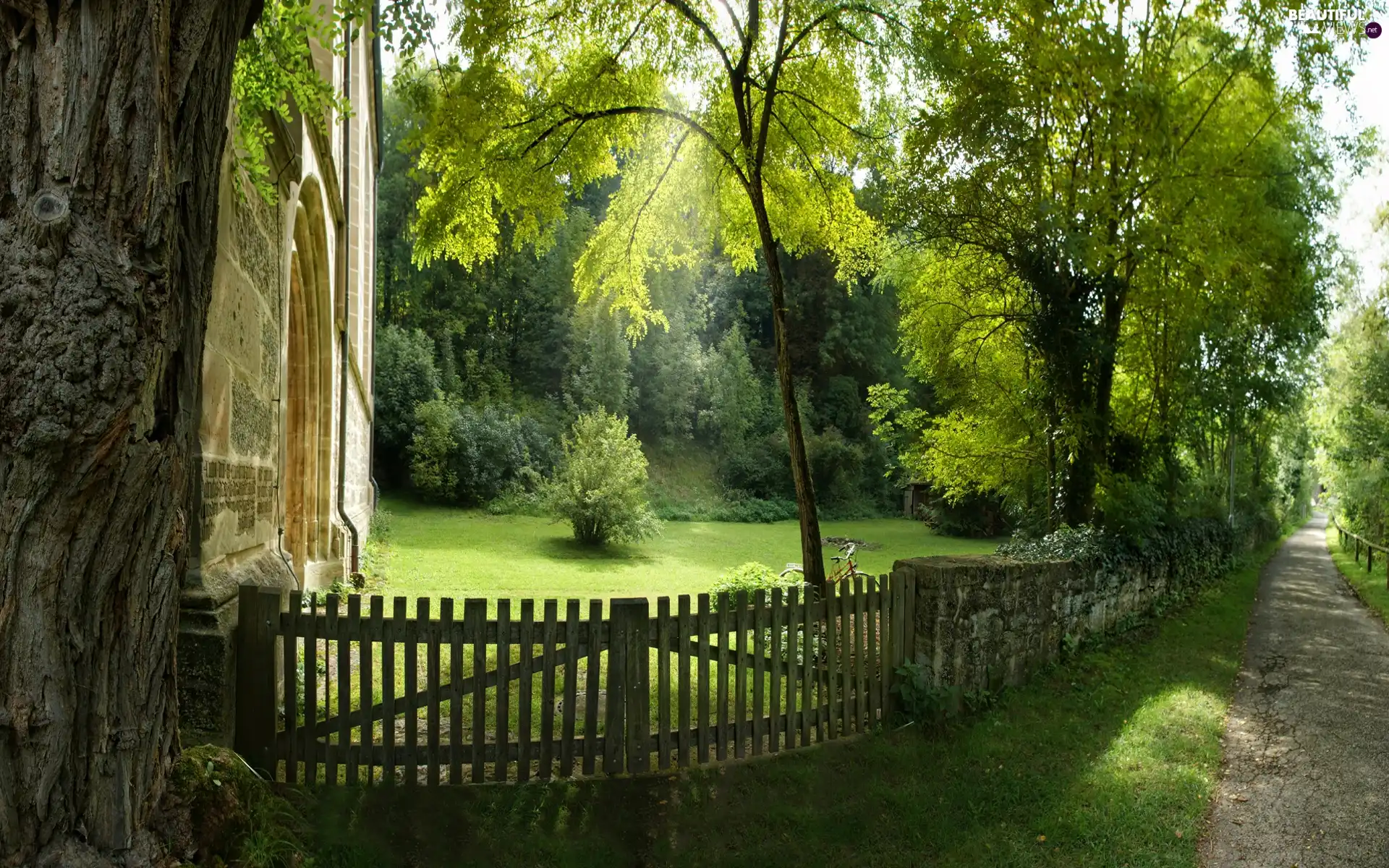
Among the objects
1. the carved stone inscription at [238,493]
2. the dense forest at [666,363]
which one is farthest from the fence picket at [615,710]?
the dense forest at [666,363]

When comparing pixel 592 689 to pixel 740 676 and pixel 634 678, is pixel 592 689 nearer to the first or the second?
pixel 634 678

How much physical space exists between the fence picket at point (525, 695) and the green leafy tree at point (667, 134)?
3.55m

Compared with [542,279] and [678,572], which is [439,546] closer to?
[678,572]

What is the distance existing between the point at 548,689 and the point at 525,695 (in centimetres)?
32

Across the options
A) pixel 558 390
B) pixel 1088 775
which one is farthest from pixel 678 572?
pixel 558 390

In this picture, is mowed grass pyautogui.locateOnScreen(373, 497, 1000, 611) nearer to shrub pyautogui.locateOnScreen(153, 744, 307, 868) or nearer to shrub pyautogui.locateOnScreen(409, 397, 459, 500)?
shrub pyautogui.locateOnScreen(409, 397, 459, 500)

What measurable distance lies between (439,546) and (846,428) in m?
25.2

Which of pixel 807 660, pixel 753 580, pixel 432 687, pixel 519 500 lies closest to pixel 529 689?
pixel 432 687

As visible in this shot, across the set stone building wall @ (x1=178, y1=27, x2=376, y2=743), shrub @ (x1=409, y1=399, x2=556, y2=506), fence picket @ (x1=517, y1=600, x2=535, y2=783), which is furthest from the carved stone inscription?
shrub @ (x1=409, y1=399, x2=556, y2=506)

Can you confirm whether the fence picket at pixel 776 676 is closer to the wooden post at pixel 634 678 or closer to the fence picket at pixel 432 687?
the wooden post at pixel 634 678

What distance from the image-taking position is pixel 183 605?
165 inches

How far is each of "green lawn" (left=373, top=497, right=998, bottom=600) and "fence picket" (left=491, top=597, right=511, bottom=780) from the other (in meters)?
4.13

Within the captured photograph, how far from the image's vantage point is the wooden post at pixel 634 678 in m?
5.01

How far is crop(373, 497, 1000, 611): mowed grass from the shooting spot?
1308 cm
